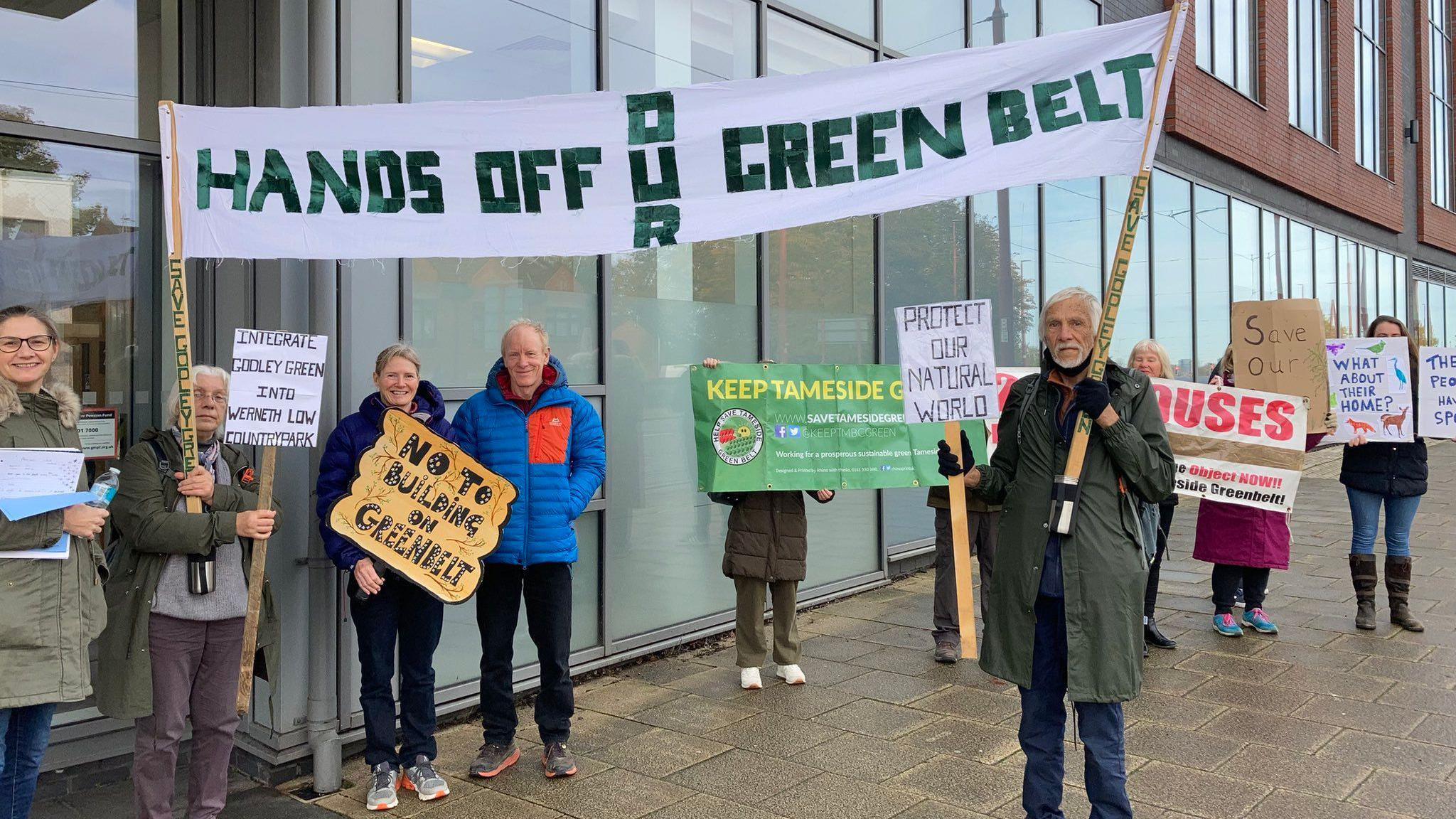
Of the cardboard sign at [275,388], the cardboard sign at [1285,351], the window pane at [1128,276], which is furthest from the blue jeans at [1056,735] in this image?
the window pane at [1128,276]

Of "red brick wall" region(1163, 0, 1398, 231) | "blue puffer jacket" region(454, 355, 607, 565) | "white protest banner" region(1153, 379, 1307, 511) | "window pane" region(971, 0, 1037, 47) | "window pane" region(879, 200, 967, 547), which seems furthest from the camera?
"red brick wall" region(1163, 0, 1398, 231)

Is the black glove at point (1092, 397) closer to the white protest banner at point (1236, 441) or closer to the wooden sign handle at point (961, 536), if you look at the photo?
the wooden sign handle at point (961, 536)

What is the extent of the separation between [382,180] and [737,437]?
2.78m

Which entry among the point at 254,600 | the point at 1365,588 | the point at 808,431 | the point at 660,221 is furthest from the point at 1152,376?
the point at 254,600

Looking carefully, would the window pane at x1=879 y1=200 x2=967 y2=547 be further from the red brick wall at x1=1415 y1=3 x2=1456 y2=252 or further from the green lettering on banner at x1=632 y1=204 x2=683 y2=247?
the red brick wall at x1=1415 y1=3 x2=1456 y2=252

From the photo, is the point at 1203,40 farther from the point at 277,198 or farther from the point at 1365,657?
the point at 277,198

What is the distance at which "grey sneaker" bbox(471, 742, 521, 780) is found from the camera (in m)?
4.71

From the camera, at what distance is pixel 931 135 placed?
406cm

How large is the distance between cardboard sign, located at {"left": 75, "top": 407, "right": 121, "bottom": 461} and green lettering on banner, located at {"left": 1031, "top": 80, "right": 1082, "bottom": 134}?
4164 mm

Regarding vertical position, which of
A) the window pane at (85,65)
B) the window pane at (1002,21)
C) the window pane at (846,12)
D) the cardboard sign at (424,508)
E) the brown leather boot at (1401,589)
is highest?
the window pane at (1002,21)

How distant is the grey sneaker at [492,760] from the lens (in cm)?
471

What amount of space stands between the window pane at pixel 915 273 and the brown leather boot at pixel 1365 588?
3.34 m

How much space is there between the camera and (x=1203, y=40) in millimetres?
14516

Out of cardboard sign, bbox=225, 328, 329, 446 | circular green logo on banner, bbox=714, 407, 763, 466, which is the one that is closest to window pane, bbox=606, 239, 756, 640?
circular green logo on banner, bbox=714, 407, 763, 466
